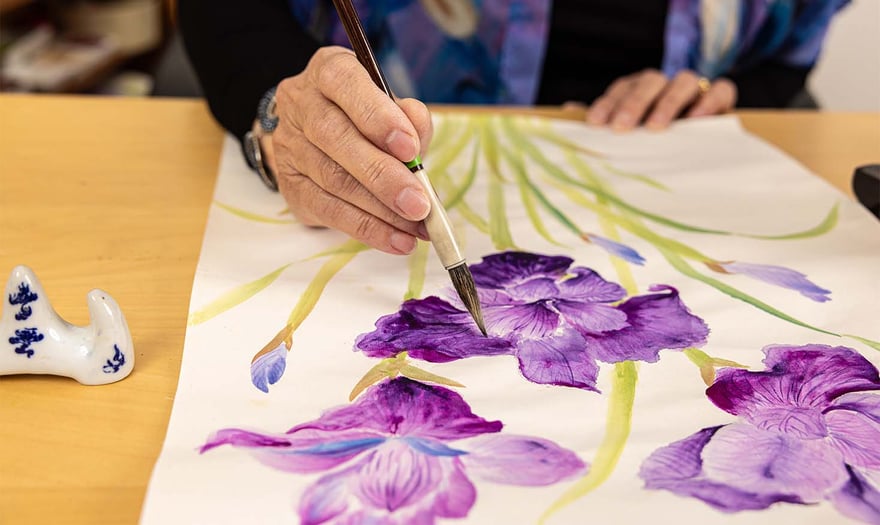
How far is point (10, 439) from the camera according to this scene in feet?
1.28

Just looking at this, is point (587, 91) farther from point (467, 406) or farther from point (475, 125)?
point (467, 406)

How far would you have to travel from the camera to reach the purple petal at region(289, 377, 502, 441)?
1.30 ft

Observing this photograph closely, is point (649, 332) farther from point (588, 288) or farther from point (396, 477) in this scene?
point (396, 477)

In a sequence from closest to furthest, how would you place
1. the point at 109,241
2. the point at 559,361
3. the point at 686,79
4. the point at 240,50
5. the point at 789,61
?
the point at 559,361 → the point at 109,241 → the point at 240,50 → the point at 686,79 → the point at 789,61

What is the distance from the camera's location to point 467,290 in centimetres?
48

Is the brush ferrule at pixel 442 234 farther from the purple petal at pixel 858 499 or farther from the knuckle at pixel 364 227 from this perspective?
the purple petal at pixel 858 499

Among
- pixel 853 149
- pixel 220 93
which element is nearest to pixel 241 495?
pixel 220 93

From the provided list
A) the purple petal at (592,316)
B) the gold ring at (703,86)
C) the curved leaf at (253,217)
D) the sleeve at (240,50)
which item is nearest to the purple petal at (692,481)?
the purple petal at (592,316)

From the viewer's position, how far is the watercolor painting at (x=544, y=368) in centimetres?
36

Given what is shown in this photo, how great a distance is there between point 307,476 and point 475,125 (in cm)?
47

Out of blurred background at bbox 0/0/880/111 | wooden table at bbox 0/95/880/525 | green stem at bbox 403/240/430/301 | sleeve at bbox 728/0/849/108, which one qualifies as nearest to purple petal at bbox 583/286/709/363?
green stem at bbox 403/240/430/301

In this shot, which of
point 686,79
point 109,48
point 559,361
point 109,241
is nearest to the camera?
point 559,361

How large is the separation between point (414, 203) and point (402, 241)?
1.6 inches

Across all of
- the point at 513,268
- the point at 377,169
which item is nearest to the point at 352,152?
the point at 377,169
